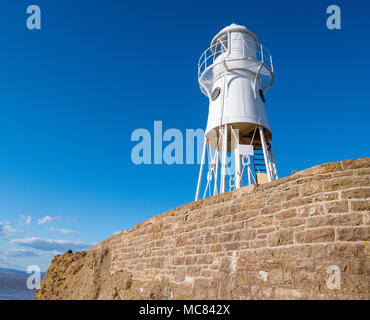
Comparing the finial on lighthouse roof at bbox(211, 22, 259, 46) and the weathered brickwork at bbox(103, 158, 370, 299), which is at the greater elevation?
the finial on lighthouse roof at bbox(211, 22, 259, 46)

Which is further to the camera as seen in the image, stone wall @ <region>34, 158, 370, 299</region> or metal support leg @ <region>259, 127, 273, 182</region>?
metal support leg @ <region>259, 127, 273, 182</region>

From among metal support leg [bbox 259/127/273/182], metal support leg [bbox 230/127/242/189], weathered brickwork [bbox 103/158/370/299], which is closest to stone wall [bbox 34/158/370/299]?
weathered brickwork [bbox 103/158/370/299]

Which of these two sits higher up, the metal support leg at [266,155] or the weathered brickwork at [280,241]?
the metal support leg at [266,155]

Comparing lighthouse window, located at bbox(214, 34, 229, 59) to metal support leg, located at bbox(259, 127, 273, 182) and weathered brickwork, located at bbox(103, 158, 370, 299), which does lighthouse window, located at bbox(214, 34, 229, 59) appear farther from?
weathered brickwork, located at bbox(103, 158, 370, 299)

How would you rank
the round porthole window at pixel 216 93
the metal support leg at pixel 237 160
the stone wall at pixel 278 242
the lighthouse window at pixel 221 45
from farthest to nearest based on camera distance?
the lighthouse window at pixel 221 45
the round porthole window at pixel 216 93
the metal support leg at pixel 237 160
the stone wall at pixel 278 242

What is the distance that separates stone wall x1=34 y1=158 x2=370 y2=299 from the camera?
3285mm

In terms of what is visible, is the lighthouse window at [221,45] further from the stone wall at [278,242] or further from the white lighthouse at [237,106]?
the stone wall at [278,242]

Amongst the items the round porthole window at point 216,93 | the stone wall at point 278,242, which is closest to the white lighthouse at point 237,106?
the round porthole window at point 216,93

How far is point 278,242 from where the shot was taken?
3.91m

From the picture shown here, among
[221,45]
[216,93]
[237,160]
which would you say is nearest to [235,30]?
[221,45]

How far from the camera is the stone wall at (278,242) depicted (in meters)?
3.29

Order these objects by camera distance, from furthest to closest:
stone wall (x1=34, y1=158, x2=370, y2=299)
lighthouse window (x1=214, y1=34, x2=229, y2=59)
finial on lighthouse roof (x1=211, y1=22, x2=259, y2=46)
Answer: finial on lighthouse roof (x1=211, y1=22, x2=259, y2=46)
lighthouse window (x1=214, y1=34, x2=229, y2=59)
stone wall (x1=34, y1=158, x2=370, y2=299)

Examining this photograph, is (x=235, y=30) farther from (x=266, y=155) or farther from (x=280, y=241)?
(x=280, y=241)
